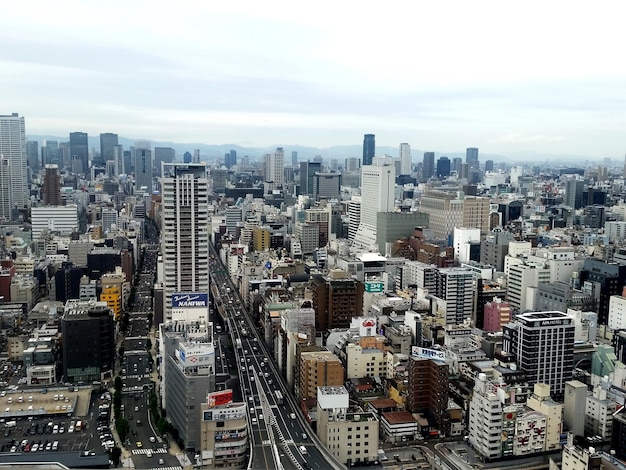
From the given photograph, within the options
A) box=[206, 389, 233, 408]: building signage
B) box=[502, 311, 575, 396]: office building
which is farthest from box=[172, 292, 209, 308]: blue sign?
box=[502, 311, 575, 396]: office building

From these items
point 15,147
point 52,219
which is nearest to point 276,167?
point 15,147

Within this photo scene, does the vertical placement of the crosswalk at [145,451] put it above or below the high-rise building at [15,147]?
below

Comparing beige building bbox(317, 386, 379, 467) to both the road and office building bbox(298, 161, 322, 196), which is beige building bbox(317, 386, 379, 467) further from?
office building bbox(298, 161, 322, 196)

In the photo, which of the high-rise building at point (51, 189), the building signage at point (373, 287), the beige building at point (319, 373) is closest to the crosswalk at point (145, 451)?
the beige building at point (319, 373)

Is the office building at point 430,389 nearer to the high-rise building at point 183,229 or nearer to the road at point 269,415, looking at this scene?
the road at point 269,415

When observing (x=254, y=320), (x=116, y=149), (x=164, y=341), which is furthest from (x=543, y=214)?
(x=116, y=149)

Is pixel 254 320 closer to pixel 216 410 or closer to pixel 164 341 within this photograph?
pixel 164 341

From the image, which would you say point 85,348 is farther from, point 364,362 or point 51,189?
point 51,189
